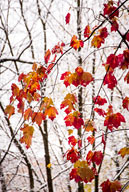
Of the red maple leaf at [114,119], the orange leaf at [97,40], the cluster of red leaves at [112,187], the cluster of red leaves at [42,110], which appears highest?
the orange leaf at [97,40]

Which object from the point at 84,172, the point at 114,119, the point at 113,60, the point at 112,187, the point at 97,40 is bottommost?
the point at 112,187

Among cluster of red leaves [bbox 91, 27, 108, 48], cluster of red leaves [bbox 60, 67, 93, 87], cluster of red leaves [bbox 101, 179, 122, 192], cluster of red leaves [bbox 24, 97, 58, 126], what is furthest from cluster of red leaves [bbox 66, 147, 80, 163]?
cluster of red leaves [bbox 91, 27, 108, 48]

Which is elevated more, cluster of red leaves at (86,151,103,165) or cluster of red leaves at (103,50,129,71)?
cluster of red leaves at (103,50,129,71)

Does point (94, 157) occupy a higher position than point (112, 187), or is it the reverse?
point (94, 157)

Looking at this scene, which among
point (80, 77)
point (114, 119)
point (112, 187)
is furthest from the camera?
point (114, 119)

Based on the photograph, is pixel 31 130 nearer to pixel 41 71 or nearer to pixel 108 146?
pixel 41 71

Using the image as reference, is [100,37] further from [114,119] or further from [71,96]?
[114,119]

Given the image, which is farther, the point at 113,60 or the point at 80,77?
the point at 80,77

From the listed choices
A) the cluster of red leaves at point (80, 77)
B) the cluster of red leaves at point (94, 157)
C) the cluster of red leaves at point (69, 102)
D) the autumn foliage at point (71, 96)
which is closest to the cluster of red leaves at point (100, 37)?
the autumn foliage at point (71, 96)

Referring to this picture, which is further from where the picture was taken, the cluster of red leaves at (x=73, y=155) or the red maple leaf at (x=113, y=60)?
the cluster of red leaves at (x=73, y=155)

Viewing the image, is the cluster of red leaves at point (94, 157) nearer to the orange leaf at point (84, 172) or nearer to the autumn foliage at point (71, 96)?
the autumn foliage at point (71, 96)

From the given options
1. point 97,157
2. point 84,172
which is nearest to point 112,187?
point 97,157

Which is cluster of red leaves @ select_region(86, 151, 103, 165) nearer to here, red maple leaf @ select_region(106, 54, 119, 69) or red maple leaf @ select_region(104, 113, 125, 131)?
red maple leaf @ select_region(104, 113, 125, 131)

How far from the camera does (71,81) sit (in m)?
1.28
